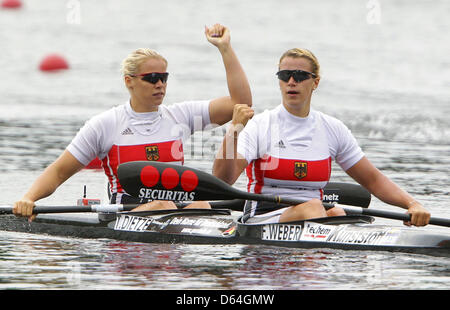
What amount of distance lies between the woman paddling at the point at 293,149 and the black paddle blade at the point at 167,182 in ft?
0.39

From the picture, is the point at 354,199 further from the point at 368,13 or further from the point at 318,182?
the point at 368,13

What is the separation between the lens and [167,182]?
833 cm

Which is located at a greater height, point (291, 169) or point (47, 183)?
point (291, 169)

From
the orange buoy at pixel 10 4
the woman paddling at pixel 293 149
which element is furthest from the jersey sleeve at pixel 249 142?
the orange buoy at pixel 10 4

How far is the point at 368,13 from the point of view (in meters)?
40.7

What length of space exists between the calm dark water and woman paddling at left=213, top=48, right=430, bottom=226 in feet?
1.58

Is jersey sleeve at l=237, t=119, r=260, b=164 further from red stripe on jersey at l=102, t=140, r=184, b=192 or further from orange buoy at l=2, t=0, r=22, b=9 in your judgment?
orange buoy at l=2, t=0, r=22, b=9

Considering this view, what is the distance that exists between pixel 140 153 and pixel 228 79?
1.03 m

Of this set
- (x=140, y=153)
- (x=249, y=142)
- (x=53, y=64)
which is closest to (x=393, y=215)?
(x=249, y=142)

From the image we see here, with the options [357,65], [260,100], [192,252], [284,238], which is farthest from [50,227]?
[357,65]

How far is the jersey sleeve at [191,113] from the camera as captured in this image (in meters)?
8.85

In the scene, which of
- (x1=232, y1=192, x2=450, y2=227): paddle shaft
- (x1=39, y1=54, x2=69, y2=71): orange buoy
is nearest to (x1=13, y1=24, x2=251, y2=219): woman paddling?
(x1=232, y1=192, x2=450, y2=227): paddle shaft

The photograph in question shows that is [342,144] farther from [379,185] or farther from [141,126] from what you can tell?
[141,126]
